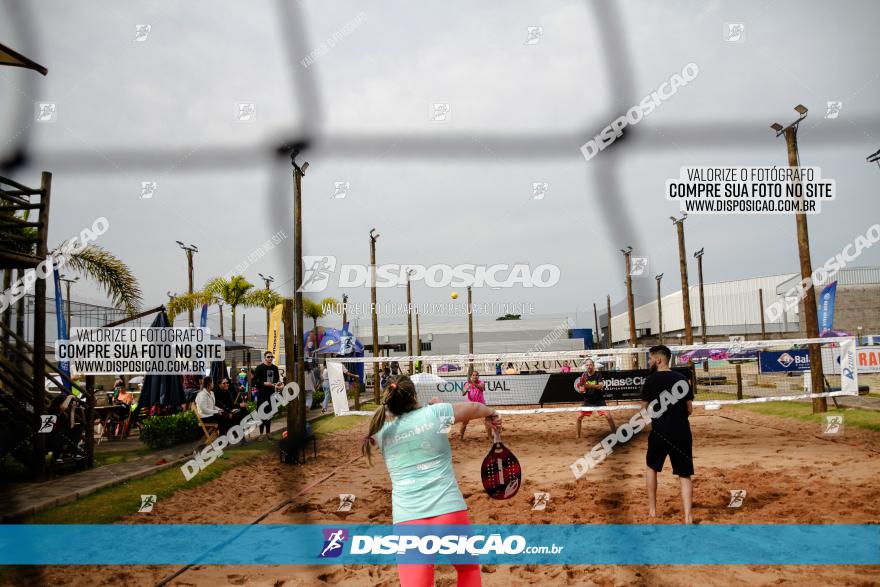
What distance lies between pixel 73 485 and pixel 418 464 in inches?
288

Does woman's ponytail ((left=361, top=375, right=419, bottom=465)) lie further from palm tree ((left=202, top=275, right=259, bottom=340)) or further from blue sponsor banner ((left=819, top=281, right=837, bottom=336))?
palm tree ((left=202, top=275, right=259, bottom=340))

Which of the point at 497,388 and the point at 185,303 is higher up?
the point at 185,303

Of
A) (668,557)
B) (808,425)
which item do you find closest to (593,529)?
(668,557)

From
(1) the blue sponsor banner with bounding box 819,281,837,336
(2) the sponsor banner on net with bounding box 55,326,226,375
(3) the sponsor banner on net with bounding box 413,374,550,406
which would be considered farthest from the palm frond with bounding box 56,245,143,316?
(1) the blue sponsor banner with bounding box 819,281,837,336

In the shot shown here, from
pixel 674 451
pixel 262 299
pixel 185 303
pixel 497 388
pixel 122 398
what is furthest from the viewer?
pixel 262 299

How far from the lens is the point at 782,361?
700 inches

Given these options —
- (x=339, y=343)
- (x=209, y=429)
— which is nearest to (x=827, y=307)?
(x=339, y=343)

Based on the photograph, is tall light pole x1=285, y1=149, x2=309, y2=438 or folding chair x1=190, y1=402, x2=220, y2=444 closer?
tall light pole x1=285, y1=149, x2=309, y2=438

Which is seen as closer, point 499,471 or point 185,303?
point 499,471

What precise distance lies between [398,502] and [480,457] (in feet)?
24.0

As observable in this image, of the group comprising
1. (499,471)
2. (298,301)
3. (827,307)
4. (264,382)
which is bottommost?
(499,471)

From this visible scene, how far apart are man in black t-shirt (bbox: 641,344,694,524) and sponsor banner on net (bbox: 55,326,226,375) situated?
9067 millimetres

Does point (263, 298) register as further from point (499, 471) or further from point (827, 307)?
point (499, 471)

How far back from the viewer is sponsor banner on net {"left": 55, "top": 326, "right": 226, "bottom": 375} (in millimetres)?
10086
